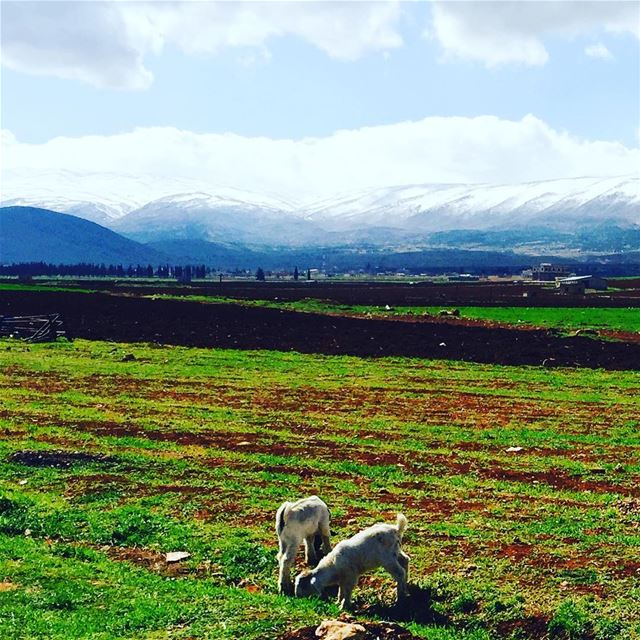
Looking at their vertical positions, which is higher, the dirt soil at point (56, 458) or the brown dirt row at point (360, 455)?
the dirt soil at point (56, 458)

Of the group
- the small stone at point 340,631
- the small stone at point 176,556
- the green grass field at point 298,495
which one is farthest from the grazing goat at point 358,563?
the small stone at point 176,556

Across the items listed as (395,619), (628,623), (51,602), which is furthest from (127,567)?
(628,623)

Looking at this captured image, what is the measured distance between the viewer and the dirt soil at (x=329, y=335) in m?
49.4

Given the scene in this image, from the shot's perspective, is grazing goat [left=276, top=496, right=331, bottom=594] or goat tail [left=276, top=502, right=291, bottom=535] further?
goat tail [left=276, top=502, right=291, bottom=535]

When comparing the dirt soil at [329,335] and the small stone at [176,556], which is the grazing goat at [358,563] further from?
the dirt soil at [329,335]

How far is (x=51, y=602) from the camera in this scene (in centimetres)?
1326

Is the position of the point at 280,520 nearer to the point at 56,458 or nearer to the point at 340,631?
the point at 340,631

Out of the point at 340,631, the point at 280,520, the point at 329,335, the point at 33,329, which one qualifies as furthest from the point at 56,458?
the point at 33,329

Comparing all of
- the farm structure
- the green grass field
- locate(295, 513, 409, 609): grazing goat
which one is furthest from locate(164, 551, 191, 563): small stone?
the farm structure

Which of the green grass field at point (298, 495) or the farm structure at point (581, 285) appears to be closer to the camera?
the green grass field at point (298, 495)

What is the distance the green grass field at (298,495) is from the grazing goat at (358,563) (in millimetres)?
354

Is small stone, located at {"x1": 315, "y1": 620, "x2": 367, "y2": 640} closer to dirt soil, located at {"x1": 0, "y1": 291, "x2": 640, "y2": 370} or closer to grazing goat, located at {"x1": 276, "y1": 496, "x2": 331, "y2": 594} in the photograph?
grazing goat, located at {"x1": 276, "y1": 496, "x2": 331, "y2": 594}

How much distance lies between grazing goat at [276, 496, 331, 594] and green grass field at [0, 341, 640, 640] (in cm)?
50

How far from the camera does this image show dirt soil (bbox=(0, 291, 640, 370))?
1945 inches
